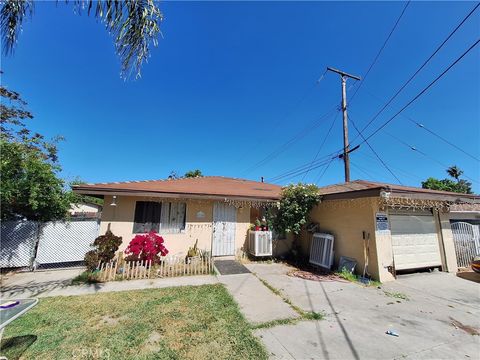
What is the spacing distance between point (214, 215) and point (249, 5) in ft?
25.5

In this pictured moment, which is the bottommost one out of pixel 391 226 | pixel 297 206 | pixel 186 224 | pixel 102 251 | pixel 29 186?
pixel 102 251

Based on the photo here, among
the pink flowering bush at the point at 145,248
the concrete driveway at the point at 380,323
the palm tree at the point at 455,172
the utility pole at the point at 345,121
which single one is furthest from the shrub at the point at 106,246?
the palm tree at the point at 455,172

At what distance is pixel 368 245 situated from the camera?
6863 mm

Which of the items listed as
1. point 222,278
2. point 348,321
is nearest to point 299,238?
point 222,278

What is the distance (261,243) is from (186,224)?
3174 millimetres

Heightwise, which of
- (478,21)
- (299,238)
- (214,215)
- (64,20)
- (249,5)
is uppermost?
(249,5)

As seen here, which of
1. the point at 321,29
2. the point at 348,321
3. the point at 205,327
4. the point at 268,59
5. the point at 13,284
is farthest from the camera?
the point at 268,59

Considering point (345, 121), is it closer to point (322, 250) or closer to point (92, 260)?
point (322, 250)

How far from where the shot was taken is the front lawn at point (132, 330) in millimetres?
3046

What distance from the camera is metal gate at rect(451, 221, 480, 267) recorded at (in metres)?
8.76

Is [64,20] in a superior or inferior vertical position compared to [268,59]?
inferior

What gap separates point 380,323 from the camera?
13.3 ft

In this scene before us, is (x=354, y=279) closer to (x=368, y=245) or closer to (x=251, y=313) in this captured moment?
(x=368, y=245)

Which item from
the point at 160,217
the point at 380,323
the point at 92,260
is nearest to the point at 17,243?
the point at 92,260
